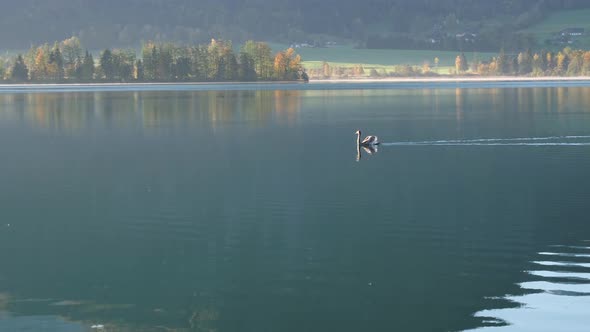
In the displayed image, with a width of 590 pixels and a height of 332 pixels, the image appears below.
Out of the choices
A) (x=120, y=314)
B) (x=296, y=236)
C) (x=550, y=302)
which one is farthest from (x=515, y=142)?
(x=120, y=314)

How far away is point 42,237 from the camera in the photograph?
90.5 ft

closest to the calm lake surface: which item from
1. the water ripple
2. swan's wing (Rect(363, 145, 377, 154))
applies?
the water ripple

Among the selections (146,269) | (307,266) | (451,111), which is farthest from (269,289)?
(451,111)

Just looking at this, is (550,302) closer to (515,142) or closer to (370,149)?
(370,149)

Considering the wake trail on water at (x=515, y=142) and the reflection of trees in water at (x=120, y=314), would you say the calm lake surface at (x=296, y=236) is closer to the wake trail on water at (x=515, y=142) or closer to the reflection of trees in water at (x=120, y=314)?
the reflection of trees in water at (x=120, y=314)

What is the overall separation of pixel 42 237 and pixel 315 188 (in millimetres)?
11522

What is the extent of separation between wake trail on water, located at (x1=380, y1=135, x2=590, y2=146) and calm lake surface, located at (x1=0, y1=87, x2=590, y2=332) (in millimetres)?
165

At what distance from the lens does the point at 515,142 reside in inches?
2079

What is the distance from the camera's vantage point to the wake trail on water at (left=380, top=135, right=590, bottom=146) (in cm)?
5166

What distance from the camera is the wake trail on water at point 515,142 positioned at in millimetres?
51656

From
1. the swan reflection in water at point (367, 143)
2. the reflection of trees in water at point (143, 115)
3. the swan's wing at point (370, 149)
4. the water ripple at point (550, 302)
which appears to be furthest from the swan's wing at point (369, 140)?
the water ripple at point (550, 302)

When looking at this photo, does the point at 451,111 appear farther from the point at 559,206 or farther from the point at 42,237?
the point at 42,237

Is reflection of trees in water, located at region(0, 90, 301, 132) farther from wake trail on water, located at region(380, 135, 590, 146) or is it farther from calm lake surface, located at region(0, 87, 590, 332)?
wake trail on water, located at region(380, 135, 590, 146)

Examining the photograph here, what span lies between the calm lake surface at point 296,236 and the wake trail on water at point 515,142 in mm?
165
